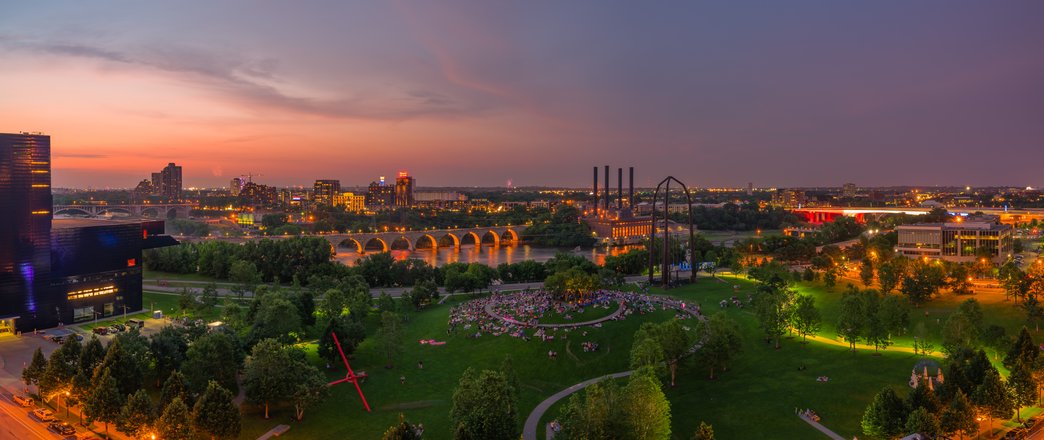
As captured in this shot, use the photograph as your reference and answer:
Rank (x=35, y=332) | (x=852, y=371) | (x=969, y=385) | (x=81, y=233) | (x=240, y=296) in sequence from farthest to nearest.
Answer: (x=240, y=296)
(x=81, y=233)
(x=35, y=332)
(x=852, y=371)
(x=969, y=385)

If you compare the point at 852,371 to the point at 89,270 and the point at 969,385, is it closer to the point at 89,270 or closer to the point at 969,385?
the point at 969,385

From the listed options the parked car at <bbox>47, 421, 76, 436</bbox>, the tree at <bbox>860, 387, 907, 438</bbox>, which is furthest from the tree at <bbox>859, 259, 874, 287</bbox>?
the parked car at <bbox>47, 421, 76, 436</bbox>

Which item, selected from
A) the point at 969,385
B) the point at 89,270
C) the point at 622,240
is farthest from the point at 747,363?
the point at 622,240

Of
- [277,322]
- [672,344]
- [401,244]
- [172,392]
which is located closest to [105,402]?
[172,392]

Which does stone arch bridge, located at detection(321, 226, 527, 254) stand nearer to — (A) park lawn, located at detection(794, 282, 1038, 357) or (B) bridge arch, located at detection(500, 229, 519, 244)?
(B) bridge arch, located at detection(500, 229, 519, 244)

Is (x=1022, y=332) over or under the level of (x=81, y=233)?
under

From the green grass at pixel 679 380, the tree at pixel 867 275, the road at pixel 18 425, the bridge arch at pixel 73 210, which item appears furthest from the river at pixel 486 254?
the bridge arch at pixel 73 210

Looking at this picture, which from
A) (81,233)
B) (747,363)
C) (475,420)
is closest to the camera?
(475,420)
